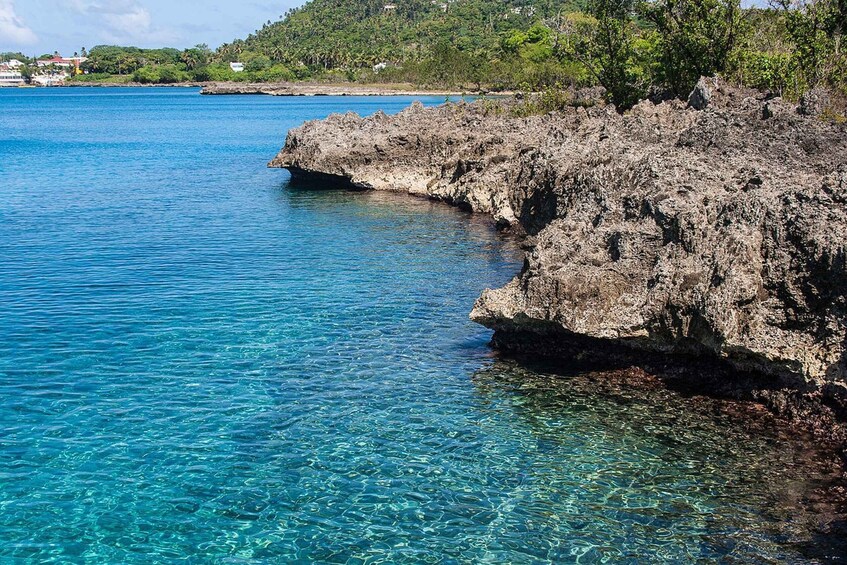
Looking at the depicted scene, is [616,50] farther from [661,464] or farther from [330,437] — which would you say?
[330,437]

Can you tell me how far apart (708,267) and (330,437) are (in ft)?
25.7

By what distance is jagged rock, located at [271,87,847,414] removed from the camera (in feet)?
49.0

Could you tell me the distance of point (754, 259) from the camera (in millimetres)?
15570

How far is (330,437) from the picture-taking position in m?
15.0

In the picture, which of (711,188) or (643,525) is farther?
(711,188)

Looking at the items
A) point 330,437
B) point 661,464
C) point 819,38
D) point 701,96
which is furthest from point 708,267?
point 819,38

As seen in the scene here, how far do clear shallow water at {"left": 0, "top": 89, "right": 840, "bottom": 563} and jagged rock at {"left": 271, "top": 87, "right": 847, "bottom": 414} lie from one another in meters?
1.38

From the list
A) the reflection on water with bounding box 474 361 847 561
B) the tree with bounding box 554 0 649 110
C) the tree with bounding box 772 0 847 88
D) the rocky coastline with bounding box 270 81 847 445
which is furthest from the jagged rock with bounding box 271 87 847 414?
the tree with bounding box 554 0 649 110

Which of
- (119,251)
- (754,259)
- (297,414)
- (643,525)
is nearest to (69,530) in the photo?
(297,414)

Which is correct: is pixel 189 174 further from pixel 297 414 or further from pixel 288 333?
pixel 297 414

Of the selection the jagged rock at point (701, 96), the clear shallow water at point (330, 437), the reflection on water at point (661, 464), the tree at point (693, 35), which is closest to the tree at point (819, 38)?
the tree at point (693, 35)

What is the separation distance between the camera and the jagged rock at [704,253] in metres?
14.9

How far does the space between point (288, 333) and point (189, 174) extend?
37.7 metres

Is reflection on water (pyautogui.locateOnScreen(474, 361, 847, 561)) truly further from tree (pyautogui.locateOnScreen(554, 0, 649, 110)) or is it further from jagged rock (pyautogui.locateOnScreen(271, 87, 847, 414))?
tree (pyautogui.locateOnScreen(554, 0, 649, 110))
